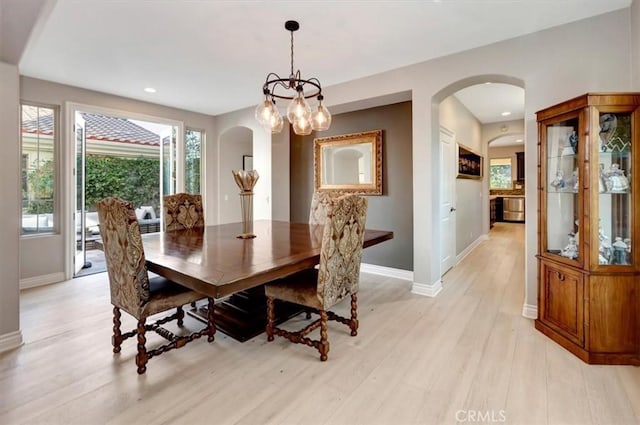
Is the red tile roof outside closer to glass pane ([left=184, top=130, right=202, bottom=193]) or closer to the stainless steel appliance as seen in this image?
glass pane ([left=184, top=130, right=202, bottom=193])

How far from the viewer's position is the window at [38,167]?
12.7 ft

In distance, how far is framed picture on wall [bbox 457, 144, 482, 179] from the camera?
205 inches

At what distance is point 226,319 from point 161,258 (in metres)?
0.99

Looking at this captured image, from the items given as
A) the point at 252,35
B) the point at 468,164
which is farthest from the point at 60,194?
the point at 468,164

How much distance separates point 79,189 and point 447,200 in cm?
524

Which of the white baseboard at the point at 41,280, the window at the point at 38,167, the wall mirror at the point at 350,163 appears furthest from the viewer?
the wall mirror at the point at 350,163

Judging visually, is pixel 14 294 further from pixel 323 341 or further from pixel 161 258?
pixel 323 341

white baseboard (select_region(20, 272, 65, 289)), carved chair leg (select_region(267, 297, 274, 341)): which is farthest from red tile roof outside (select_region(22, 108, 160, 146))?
carved chair leg (select_region(267, 297, 274, 341))

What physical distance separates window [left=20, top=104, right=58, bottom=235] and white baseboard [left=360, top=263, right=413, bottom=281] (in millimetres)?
4289

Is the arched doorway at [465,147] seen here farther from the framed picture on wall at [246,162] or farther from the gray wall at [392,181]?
the framed picture on wall at [246,162]

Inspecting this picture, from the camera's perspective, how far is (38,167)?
13.0 feet

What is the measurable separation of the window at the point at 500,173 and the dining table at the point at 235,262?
986 centimetres

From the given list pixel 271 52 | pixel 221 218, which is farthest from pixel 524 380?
pixel 221 218

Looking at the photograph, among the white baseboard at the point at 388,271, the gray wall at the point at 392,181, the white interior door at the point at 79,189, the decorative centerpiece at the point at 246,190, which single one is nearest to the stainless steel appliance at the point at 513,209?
the gray wall at the point at 392,181
